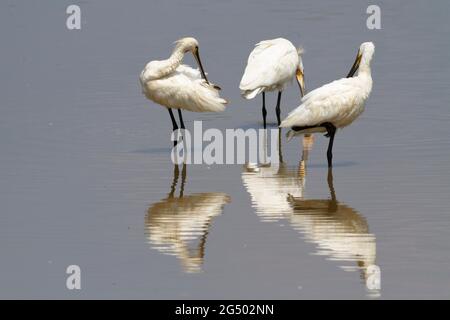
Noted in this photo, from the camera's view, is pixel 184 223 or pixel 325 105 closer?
pixel 184 223

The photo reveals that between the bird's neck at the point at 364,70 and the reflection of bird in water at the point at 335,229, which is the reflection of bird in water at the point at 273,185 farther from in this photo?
the bird's neck at the point at 364,70

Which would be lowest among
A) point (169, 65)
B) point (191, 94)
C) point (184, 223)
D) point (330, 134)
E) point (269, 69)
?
point (184, 223)

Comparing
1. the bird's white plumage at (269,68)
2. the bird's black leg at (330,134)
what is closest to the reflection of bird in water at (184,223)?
the bird's black leg at (330,134)

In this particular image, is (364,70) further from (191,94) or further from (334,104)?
(191,94)

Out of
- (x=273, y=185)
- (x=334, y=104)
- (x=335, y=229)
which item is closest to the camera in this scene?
(x=335, y=229)

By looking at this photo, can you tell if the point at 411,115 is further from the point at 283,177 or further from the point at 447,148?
the point at 283,177

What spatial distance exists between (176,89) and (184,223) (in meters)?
4.35

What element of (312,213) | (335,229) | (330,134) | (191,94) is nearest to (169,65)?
(191,94)

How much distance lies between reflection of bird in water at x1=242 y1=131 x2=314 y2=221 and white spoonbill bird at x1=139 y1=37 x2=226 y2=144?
1190 mm

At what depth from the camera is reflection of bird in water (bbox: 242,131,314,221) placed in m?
13.8

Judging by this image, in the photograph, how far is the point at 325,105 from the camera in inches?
615

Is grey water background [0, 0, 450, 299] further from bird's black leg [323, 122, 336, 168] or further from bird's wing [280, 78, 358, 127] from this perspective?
bird's wing [280, 78, 358, 127]

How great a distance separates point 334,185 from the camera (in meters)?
15.0

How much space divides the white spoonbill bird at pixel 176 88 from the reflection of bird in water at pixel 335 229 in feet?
10.6
